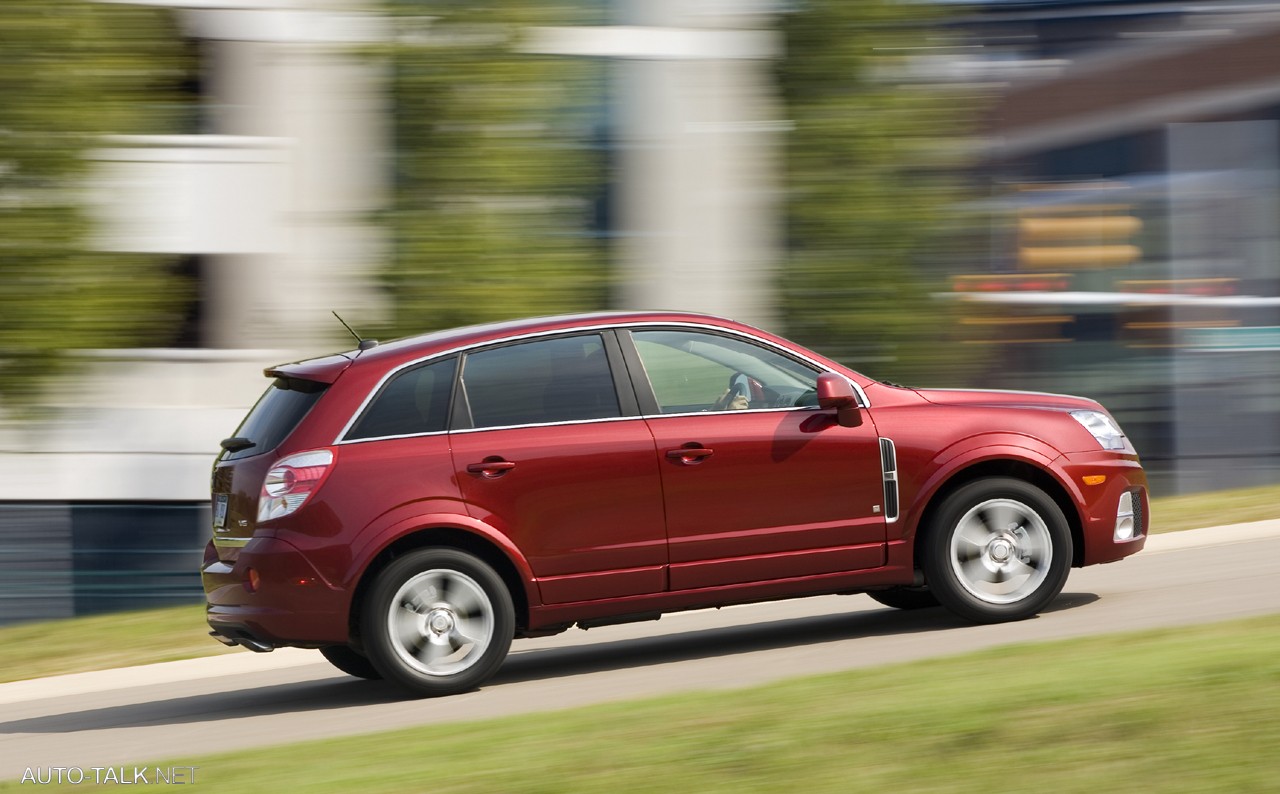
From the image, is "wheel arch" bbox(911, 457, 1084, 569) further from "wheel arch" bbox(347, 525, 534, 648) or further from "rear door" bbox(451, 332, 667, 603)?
"wheel arch" bbox(347, 525, 534, 648)

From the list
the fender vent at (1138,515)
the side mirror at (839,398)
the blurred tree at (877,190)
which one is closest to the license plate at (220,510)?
the side mirror at (839,398)

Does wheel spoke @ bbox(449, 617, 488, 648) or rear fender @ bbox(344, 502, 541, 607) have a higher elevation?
rear fender @ bbox(344, 502, 541, 607)

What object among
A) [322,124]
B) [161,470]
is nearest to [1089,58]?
[322,124]

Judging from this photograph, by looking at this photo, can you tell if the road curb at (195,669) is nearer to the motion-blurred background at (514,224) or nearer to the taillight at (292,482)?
the taillight at (292,482)

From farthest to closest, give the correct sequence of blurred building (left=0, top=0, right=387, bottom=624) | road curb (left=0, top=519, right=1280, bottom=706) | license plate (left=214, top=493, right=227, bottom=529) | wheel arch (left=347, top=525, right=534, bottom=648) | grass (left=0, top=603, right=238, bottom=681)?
blurred building (left=0, top=0, right=387, bottom=624)
grass (left=0, top=603, right=238, bottom=681)
road curb (left=0, top=519, right=1280, bottom=706)
license plate (left=214, top=493, right=227, bottom=529)
wheel arch (left=347, top=525, right=534, bottom=648)

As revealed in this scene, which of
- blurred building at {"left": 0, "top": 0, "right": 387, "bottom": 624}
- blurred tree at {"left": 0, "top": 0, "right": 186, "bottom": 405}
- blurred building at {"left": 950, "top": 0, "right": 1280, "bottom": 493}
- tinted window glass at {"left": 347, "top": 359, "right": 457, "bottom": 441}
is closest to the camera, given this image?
tinted window glass at {"left": 347, "top": 359, "right": 457, "bottom": 441}

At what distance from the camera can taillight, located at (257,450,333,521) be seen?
7688 mm

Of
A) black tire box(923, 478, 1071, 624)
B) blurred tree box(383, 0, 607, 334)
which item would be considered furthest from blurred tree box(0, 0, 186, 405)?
→ black tire box(923, 478, 1071, 624)

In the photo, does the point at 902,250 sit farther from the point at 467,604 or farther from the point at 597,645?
the point at 467,604

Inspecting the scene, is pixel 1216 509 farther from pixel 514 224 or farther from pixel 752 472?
pixel 752 472

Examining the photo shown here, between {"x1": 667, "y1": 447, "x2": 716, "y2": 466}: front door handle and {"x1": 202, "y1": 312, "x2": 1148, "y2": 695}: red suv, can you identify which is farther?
{"x1": 667, "y1": 447, "x2": 716, "y2": 466}: front door handle

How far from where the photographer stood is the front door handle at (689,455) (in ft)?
26.2

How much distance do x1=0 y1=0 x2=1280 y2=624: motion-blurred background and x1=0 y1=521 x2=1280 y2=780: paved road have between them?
14.0 ft

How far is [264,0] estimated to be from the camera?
1662 centimetres
